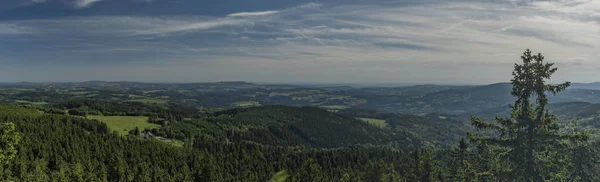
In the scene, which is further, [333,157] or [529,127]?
[333,157]

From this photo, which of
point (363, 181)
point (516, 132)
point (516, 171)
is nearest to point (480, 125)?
point (516, 132)

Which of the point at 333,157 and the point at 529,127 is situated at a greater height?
the point at 529,127

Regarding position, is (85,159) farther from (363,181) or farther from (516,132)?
(516,132)

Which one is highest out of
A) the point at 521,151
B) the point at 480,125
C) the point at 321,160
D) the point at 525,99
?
the point at 525,99

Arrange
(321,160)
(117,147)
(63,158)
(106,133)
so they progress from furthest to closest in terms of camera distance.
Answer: (321,160), (106,133), (117,147), (63,158)

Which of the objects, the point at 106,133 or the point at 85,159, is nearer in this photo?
the point at 85,159

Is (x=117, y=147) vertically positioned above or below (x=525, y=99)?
below

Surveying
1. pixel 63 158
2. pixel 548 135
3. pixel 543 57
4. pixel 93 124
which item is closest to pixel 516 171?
pixel 548 135

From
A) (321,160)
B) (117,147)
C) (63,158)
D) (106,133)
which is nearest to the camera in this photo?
(63,158)
